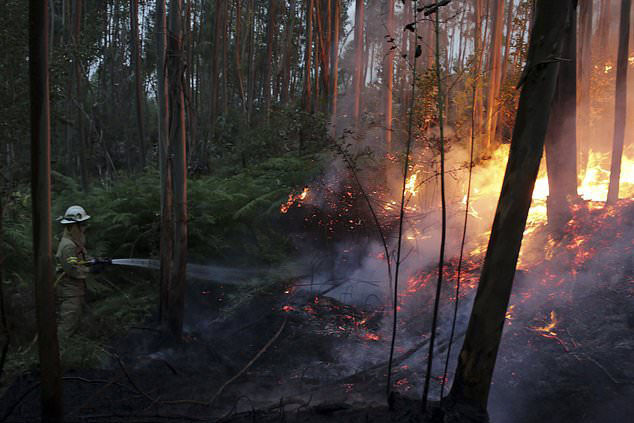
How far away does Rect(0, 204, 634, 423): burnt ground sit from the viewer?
420 centimetres

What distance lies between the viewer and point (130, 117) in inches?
856

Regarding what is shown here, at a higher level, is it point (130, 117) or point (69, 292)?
point (130, 117)

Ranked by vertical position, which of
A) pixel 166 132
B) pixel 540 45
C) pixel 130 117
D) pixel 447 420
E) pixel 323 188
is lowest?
pixel 447 420

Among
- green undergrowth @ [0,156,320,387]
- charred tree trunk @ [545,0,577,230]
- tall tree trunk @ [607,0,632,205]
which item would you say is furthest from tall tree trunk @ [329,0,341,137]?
tall tree trunk @ [607,0,632,205]

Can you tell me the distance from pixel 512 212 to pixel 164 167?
4.47 meters

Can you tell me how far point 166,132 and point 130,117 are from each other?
58.6 ft

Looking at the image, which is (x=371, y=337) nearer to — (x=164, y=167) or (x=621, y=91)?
(x=164, y=167)

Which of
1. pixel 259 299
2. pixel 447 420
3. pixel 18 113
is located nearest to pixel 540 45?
pixel 447 420

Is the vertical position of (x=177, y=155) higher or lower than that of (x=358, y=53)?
lower

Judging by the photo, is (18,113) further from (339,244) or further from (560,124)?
(560,124)

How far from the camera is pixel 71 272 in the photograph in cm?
620

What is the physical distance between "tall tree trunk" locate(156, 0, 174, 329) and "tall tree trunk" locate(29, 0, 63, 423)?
3.03 m

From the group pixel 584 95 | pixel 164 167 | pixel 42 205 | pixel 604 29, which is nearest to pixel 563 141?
pixel 164 167

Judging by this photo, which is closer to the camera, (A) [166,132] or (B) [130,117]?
(A) [166,132]
